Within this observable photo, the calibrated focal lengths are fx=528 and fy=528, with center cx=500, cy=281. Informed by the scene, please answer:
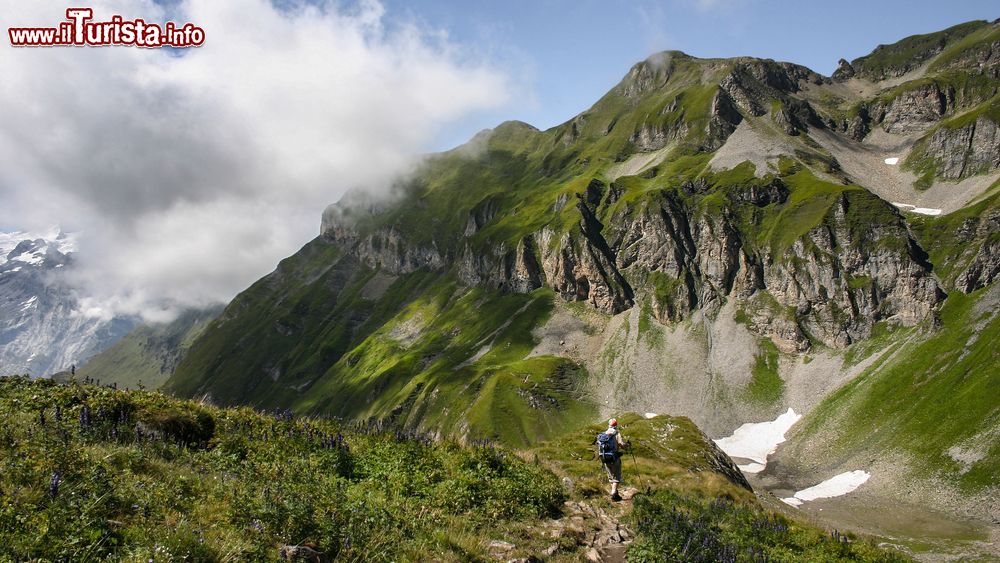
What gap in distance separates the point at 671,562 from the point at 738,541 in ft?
15.1

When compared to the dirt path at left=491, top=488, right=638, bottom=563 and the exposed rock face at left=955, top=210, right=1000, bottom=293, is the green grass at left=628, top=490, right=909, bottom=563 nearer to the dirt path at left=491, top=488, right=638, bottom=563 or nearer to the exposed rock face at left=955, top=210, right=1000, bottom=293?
the dirt path at left=491, top=488, right=638, bottom=563

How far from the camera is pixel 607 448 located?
19750 mm

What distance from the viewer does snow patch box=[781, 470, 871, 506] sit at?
131 metres

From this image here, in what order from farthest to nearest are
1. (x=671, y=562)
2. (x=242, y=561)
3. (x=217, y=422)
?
(x=217, y=422), (x=671, y=562), (x=242, y=561)

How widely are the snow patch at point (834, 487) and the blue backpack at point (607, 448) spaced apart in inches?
5312

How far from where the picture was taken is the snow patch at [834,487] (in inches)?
5143


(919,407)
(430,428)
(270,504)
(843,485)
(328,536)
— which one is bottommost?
(843,485)

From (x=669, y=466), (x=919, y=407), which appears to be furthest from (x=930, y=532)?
(x=669, y=466)

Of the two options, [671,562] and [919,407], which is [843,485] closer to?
[919,407]

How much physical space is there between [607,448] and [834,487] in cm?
14783

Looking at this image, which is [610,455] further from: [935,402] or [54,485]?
[935,402]

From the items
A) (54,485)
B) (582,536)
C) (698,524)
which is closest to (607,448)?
(698,524)

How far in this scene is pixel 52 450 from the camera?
898 cm

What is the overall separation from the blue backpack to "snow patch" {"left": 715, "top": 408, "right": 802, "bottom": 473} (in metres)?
165
